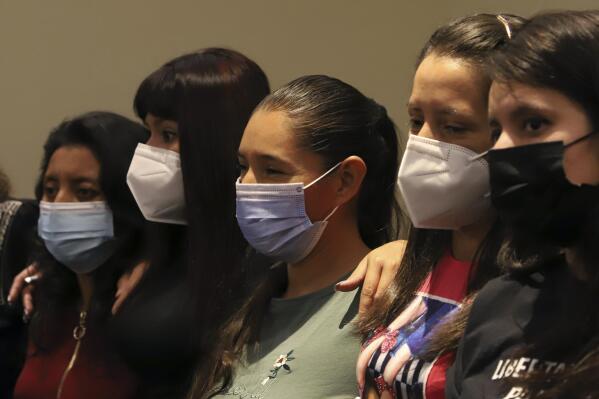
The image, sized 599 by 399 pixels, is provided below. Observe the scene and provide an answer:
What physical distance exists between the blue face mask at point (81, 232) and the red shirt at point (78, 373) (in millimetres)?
205

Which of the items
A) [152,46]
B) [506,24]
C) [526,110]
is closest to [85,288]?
[152,46]

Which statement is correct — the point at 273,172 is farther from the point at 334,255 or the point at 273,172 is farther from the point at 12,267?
the point at 12,267

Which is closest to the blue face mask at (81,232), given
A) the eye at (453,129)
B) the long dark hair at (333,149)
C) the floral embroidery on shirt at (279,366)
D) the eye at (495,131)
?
the long dark hair at (333,149)

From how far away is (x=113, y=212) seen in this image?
3215 millimetres

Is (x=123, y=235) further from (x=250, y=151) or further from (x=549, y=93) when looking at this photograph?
(x=549, y=93)

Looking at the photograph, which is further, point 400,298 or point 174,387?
point 174,387

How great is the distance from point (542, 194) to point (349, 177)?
2.74 ft

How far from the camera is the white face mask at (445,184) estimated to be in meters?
2.00

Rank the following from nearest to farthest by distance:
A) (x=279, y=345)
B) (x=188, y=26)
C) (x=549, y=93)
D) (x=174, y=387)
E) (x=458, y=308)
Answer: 1. (x=549, y=93)
2. (x=458, y=308)
3. (x=279, y=345)
4. (x=174, y=387)
5. (x=188, y=26)

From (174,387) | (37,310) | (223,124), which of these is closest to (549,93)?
(223,124)

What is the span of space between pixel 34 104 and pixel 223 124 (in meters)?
1.84

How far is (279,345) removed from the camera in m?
2.44

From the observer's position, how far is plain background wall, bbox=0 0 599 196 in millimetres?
4039

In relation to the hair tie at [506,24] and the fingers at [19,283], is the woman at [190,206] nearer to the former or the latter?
the fingers at [19,283]
